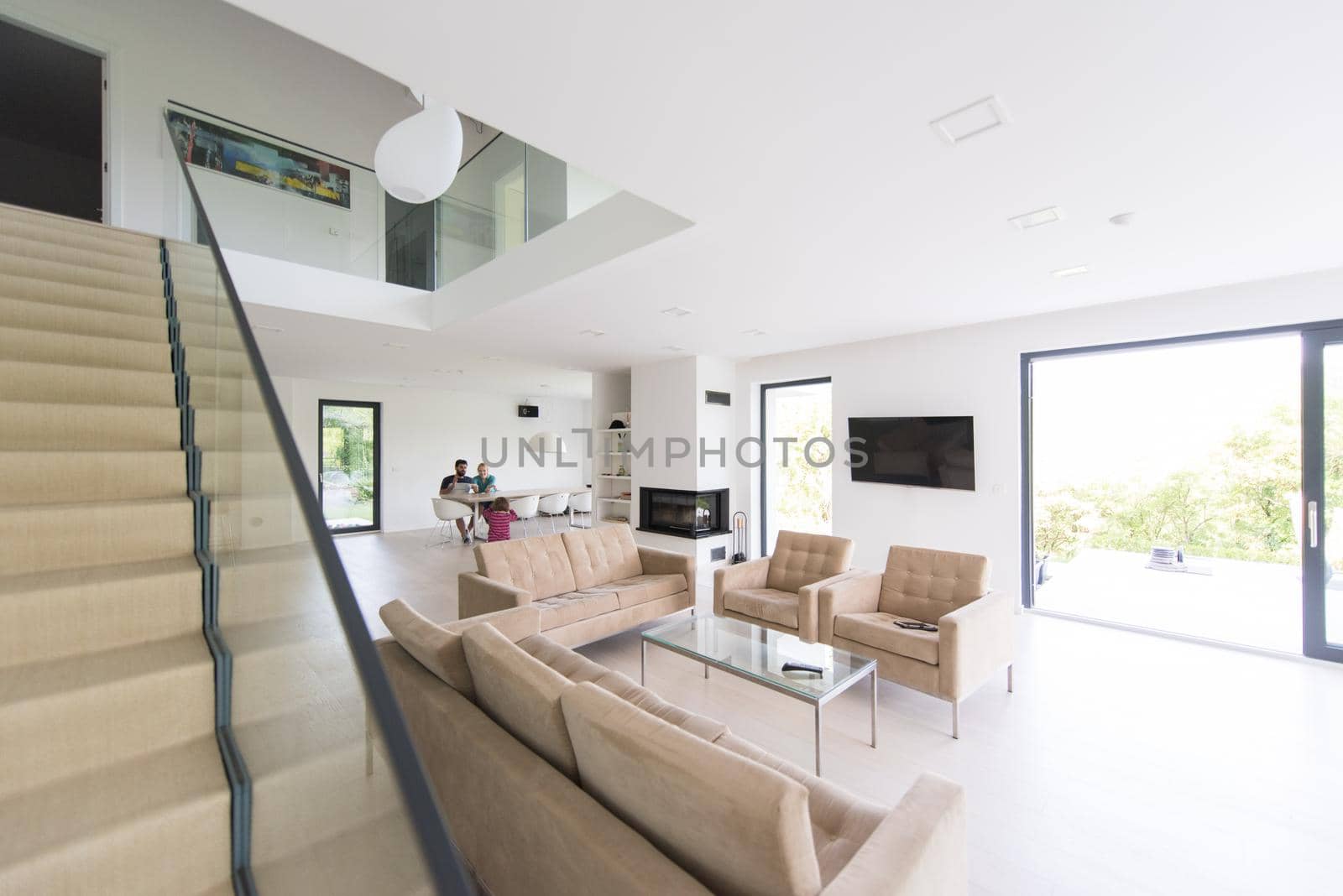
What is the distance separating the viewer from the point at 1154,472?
479 cm

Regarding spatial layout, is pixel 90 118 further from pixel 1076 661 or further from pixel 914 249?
pixel 1076 661

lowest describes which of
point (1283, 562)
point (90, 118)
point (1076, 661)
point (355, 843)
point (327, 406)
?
point (1076, 661)

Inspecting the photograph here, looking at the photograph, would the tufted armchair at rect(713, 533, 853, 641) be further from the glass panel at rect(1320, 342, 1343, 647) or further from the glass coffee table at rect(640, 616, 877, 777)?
the glass panel at rect(1320, 342, 1343, 647)

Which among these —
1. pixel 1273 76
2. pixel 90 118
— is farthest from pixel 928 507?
pixel 90 118

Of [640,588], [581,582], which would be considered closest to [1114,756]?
[640,588]

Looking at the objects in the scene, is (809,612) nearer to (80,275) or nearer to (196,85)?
(80,275)

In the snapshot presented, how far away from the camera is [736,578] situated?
4207 mm

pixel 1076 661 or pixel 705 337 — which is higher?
pixel 705 337

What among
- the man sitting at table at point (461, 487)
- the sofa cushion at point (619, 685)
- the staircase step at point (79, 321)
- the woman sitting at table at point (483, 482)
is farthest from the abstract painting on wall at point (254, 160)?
the sofa cushion at point (619, 685)

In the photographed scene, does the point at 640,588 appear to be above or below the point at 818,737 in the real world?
above

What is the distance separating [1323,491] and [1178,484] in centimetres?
86

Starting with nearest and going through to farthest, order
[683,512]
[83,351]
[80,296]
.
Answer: [83,351], [80,296], [683,512]

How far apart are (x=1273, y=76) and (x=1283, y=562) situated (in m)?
4.21

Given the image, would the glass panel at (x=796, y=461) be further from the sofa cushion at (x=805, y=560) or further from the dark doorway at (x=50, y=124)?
the dark doorway at (x=50, y=124)
